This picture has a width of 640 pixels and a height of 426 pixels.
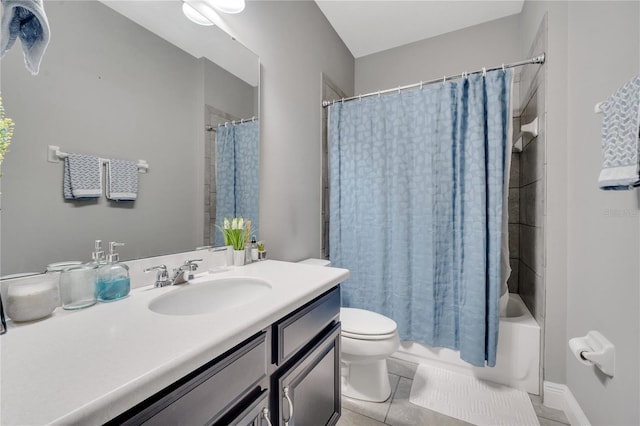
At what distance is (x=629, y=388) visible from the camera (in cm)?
97

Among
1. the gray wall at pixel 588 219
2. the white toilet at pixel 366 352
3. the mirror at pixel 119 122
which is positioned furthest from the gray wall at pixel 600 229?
the mirror at pixel 119 122

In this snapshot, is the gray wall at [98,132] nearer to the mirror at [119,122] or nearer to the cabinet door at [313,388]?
the mirror at [119,122]

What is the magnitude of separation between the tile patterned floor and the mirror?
120 centimetres

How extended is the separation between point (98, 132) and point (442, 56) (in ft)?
8.85

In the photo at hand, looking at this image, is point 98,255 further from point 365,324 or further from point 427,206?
point 427,206

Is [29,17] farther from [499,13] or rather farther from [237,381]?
[499,13]

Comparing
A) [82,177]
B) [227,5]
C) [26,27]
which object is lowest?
[82,177]

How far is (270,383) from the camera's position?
0.81 metres

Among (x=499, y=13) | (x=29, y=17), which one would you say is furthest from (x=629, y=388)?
(x=499, y=13)

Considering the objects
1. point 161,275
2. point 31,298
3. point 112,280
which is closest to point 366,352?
point 161,275

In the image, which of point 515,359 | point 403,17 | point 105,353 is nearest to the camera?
point 105,353

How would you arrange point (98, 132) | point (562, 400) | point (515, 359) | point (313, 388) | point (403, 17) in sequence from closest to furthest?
point (98, 132) → point (313, 388) → point (562, 400) → point (515, 359) → point (403, 17)

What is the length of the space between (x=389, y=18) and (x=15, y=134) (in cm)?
247

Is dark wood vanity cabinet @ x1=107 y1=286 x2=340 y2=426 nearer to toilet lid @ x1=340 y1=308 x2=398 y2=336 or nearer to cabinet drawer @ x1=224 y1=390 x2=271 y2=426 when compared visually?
cabinet drawer @ x1=224 y1=390 x2=271 y2=426
